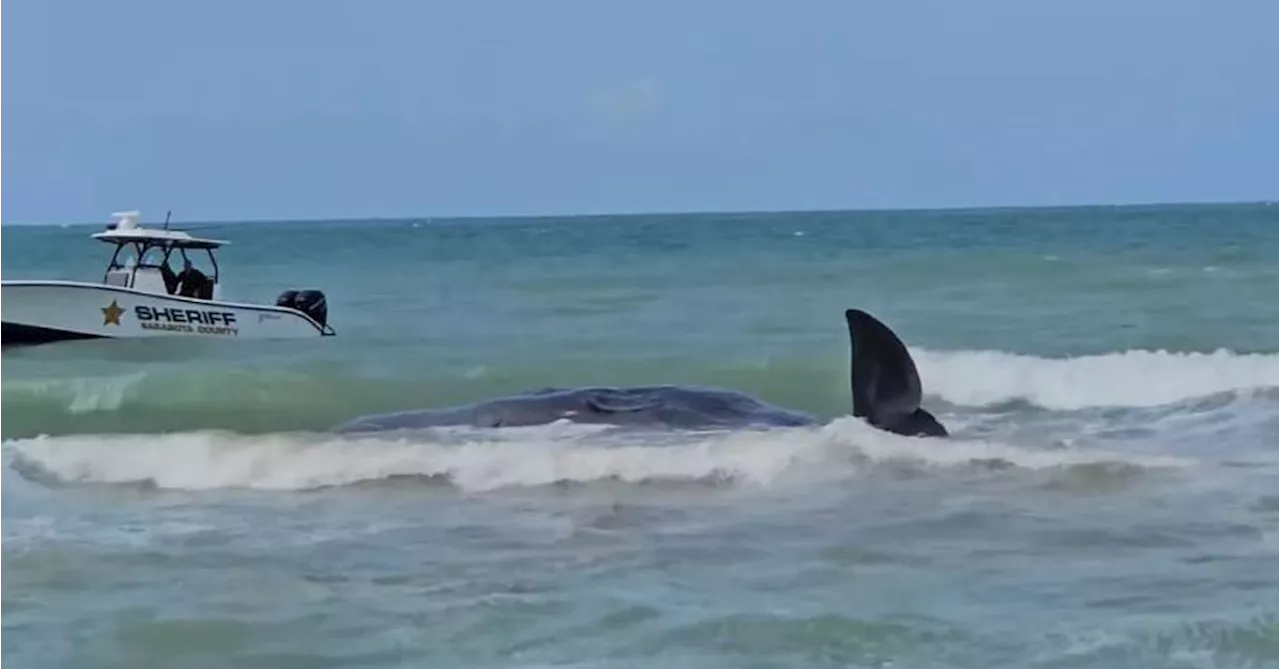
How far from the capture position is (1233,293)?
30281mm

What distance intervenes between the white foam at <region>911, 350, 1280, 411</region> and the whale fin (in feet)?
12.5

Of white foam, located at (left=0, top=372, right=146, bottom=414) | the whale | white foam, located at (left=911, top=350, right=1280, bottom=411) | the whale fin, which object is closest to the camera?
the whale fin

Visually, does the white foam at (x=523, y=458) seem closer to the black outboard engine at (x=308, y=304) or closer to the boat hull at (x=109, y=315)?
the boat hull at (x=109, y=315)

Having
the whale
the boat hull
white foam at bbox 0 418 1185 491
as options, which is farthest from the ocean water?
the whale

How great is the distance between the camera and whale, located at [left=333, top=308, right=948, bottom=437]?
12.6 meters

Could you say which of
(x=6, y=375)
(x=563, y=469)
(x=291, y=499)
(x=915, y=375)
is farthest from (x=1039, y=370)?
(x=6, y=375)

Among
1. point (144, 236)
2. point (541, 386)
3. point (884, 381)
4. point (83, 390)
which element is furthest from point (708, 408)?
Answer: point (144, 236)

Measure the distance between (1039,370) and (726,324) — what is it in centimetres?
855

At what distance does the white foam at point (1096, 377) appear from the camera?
55.6 feet

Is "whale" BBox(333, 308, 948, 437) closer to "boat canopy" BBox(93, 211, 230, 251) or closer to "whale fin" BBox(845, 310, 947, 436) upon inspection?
"whale fin" BBox(845, 310, 947, 436)

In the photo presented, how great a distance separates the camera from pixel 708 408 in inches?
550

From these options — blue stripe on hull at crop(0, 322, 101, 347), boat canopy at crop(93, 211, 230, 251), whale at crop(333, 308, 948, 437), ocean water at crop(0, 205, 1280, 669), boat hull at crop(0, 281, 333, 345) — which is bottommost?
ocean water at crop(0, 205, 1280, 669)

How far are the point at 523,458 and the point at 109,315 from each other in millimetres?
12969

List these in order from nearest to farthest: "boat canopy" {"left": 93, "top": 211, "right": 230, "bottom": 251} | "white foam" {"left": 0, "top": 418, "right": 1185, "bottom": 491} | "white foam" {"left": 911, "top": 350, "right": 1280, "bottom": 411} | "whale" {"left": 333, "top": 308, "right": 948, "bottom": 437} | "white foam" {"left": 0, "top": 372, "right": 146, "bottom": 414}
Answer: "white foam" {"left": 0, "top": 418, "right": 1185, "bottom": 491}, "whale" {"left": 333, "top": 308, "right": 948, "bottom": 437}, "white foam" {"left": 911, "top": 350, "right": 1280, "bottom": 411}, "white foam" {"left": 0, "top": 372, "right": 146, "bottom": 414}, "boat canopy" {"left": 93, "top": 211, "right": 230, "bottom": 251}
